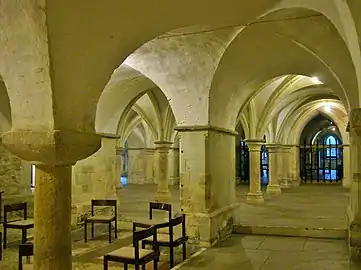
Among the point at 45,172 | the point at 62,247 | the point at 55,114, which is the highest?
the point at 55,114

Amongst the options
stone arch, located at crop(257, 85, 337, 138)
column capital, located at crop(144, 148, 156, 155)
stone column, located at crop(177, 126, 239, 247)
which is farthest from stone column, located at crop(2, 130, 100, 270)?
column capital, located at crop(144, 148, 156, 155)

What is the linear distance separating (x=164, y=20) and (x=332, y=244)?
455cm

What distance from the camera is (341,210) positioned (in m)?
9.78

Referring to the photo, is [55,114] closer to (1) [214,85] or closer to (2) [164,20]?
(2) [164,20]

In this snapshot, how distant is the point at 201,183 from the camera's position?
6449 millimetres

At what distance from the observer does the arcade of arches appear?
131 inches

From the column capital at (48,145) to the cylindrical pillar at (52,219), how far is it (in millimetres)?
102

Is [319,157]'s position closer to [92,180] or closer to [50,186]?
[92,180]

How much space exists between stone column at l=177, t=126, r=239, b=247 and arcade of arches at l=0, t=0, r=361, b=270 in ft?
0.05

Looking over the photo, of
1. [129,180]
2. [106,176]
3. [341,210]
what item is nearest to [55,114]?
[106,176]

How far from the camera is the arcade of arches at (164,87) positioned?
332cm

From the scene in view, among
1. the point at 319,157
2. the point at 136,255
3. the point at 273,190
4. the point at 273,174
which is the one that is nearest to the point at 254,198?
the point at 273,190

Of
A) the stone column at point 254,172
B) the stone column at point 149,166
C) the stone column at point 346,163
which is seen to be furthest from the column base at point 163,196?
the stone column at point 149,166

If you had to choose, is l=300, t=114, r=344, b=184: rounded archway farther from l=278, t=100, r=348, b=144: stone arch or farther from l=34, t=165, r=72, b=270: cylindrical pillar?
l=34, t=165, r=72, b=270: cylindrical pillar
